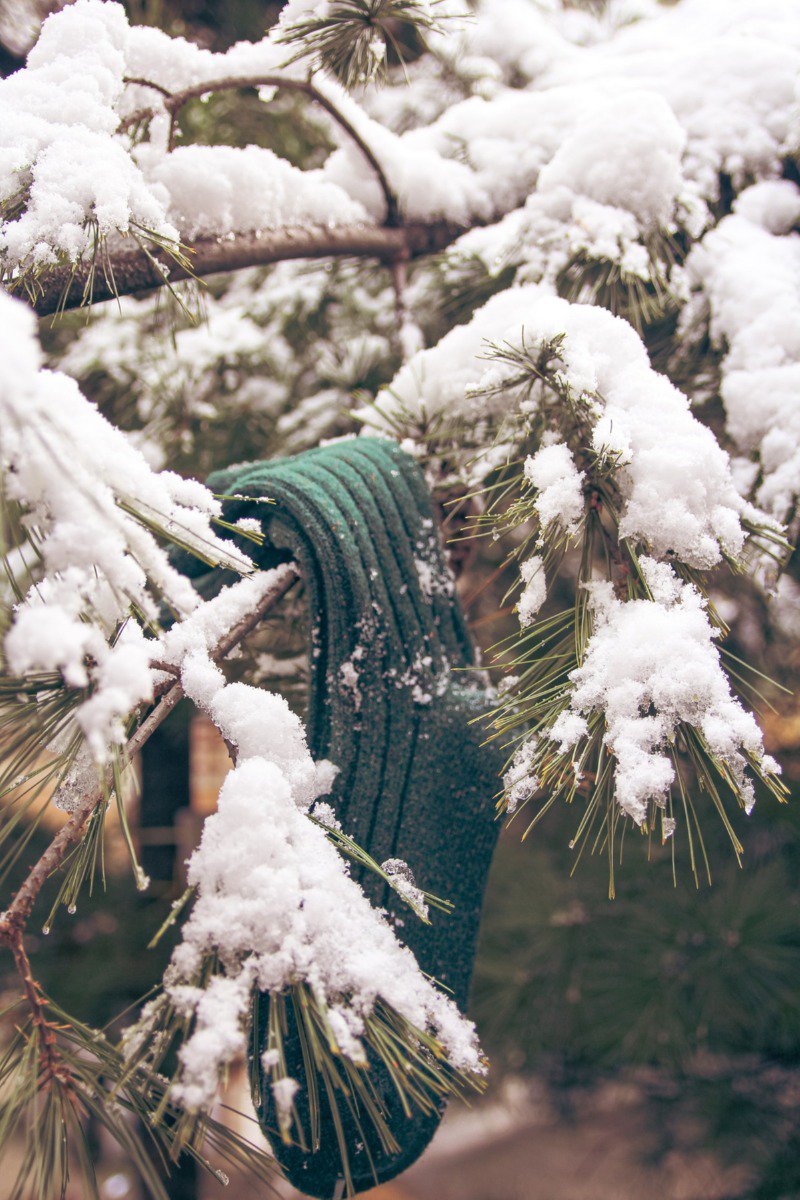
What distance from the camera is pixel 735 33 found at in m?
0.85

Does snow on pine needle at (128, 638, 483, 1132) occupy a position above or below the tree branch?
below

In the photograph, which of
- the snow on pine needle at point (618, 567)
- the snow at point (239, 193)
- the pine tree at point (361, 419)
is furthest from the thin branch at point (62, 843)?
the snow at point (239, 193)

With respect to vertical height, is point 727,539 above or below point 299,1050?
above

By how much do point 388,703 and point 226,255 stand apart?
36cm

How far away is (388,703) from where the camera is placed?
1.84 ft

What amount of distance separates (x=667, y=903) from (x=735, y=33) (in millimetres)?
1233

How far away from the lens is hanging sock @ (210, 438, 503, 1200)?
52 centimetres

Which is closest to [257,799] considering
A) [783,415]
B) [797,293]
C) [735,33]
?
[783,415]

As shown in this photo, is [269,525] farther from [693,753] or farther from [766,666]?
[766,666]

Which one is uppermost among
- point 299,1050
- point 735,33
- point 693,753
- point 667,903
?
point 735,33

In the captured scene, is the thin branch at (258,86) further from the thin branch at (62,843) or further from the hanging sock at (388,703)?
the thin branch at (62,843)

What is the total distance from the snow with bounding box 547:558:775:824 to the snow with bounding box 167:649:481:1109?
0.46 feet

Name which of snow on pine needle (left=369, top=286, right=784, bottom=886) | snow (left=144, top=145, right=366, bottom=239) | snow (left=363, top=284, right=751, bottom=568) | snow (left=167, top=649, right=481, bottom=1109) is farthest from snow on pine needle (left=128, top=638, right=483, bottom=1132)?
snow (left=144, top=145, right=366, bottom=239)

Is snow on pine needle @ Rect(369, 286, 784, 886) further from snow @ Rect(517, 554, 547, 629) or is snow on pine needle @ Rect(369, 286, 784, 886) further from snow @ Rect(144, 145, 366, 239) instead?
snow @ Rect(144, 145, 366, 239)
